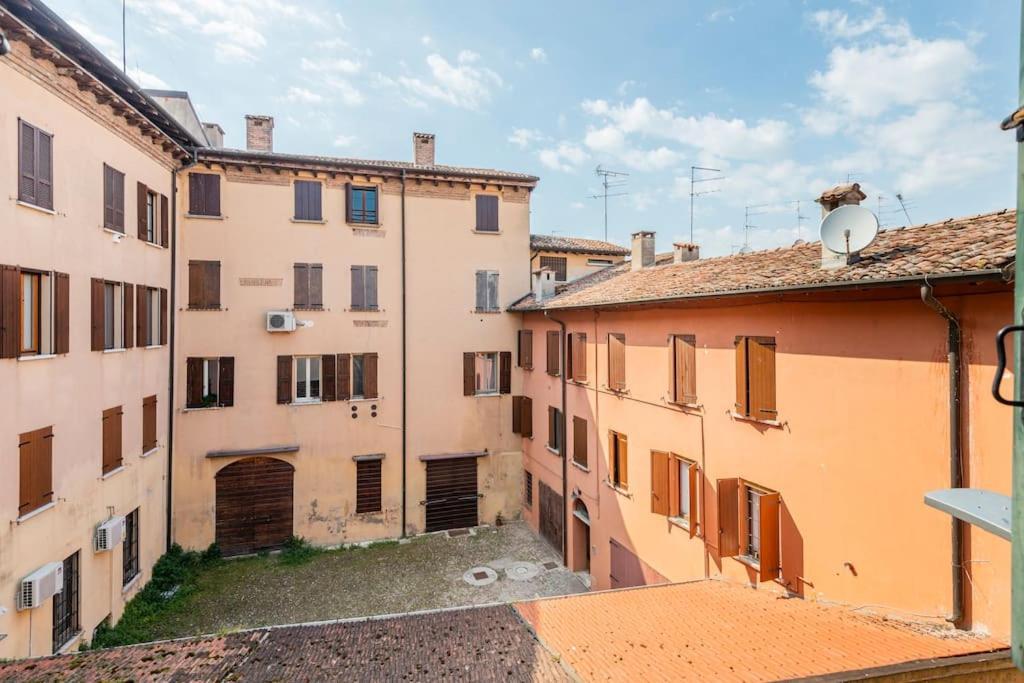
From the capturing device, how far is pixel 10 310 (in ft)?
28.1

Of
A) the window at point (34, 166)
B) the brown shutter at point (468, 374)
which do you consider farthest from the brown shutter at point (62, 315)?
the brown shutter at point (468, 374)

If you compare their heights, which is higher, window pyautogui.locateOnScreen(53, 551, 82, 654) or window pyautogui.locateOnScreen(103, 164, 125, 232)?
window pyautogui.locateOnScreen(103, 164, 125, 232)

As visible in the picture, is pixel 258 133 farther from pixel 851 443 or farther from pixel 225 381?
pixel 851 443

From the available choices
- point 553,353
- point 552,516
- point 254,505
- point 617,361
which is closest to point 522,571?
point 552,516

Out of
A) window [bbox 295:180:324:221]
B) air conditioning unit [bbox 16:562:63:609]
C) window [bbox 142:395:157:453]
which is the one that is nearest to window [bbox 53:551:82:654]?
air conditioning unit [bbox 16:562:63:609]

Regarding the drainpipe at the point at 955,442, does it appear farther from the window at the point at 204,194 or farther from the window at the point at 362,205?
the window at the point at 204,194

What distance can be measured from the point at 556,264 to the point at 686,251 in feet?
21.5

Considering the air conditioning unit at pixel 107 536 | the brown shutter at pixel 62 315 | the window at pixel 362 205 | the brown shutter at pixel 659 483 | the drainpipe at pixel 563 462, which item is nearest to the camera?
the brown shutter at pixel 62 315

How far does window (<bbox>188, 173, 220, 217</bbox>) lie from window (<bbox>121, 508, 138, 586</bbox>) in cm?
910

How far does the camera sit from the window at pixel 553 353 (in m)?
16.9

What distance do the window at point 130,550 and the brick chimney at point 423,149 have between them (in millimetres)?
14429

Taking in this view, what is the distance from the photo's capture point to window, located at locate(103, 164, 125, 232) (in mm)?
11688

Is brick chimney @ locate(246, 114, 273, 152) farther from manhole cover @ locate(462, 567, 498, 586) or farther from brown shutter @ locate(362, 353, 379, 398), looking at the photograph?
manhole cover @ locate(462, 567, 498, 586)

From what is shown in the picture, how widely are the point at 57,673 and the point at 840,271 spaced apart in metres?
12.1
